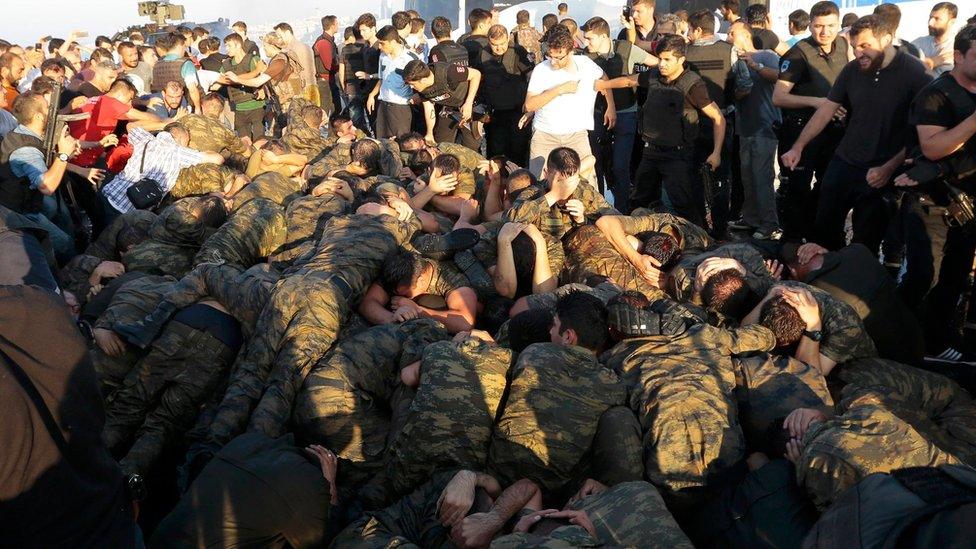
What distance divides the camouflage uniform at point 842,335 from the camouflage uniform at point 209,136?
6083mm

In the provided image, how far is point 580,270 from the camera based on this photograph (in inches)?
204

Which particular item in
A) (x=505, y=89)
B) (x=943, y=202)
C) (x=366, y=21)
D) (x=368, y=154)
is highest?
(x=366, y=21)

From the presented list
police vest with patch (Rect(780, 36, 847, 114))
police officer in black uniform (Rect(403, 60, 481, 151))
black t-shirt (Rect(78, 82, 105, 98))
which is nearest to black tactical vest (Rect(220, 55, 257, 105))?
black t-shirt (Rect(78, 82, 105, 98))

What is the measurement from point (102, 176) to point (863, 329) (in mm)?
6626

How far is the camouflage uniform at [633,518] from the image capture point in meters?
2.65

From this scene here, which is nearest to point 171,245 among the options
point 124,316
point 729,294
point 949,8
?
Answer: point 124,316

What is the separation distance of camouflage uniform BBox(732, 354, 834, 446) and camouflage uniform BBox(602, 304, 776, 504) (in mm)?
111

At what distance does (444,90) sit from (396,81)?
2.41 feet

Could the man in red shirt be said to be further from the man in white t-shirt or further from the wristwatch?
the wristwatch

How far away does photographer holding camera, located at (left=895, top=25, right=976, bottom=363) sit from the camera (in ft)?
14.6

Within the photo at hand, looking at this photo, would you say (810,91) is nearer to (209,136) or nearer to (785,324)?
(785,324)

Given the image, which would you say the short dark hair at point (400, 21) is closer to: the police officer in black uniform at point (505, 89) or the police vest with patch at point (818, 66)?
the police officer in black uniform at point (505, 89)

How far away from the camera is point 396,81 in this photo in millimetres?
8758

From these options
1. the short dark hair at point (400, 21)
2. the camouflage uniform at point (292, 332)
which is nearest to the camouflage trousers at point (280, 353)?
the camouflage uniform at point (292, 332)
